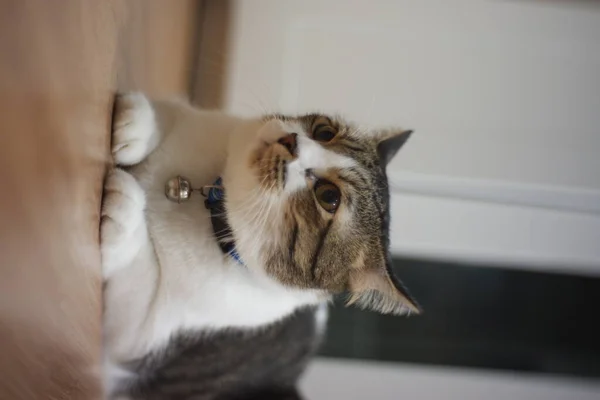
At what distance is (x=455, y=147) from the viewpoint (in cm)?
241

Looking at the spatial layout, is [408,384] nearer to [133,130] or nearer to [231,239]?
[231,239]

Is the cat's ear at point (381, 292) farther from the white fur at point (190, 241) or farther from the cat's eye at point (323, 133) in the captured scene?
the cat's eye at point (323, 133)

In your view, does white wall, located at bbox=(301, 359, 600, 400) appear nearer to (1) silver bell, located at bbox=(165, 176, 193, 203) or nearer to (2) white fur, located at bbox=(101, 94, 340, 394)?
(2) white fur, located at bbox=(101, 94, 340, 394)

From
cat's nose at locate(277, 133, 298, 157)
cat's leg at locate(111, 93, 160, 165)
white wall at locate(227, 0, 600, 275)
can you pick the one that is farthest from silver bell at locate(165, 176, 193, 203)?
white wall at locate(227, 0, 600, 275)

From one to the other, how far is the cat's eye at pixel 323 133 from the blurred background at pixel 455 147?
0.43 m

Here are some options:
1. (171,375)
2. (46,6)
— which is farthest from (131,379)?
(46,6)

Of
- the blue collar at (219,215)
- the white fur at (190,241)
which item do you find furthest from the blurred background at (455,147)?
the blue collar at (219,215)

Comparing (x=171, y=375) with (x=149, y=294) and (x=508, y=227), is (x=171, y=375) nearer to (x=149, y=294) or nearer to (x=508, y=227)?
(x=149, y=294)

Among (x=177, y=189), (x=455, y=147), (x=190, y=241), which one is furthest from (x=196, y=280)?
(x=455, y=147)

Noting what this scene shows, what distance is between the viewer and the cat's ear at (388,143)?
161 cm

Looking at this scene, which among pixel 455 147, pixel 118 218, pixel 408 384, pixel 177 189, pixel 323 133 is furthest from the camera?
pixel 408 384

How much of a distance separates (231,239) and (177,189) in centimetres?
17

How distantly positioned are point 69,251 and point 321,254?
794 mm

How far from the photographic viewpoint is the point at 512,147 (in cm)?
243
